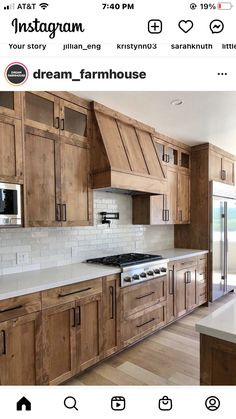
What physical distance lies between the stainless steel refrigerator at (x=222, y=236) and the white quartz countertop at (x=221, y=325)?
2762 mm

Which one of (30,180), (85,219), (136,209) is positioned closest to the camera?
(30,180)

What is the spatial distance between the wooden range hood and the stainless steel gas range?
74 cm

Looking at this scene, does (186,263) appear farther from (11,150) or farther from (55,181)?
(11,150)

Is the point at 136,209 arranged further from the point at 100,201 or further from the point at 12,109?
the point at 12,109

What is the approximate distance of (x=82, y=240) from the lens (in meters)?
2.65

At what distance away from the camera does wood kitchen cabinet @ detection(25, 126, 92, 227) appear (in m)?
1.91

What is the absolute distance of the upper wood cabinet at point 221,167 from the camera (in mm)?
3768
